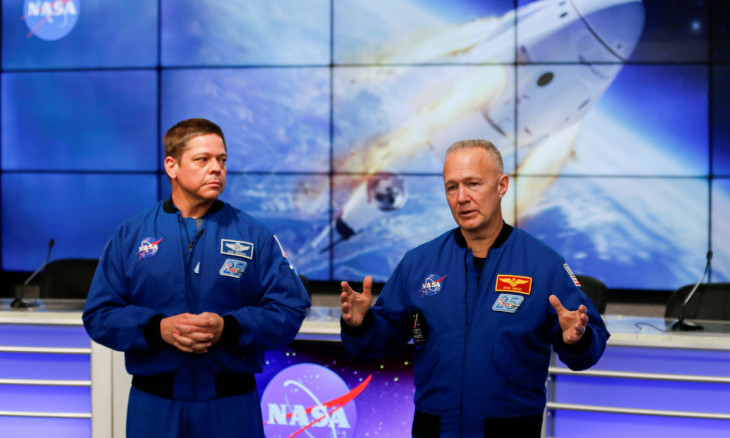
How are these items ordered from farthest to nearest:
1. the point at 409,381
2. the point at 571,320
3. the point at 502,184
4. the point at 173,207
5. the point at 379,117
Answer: the point at 379,117
the point at 409,381
the point at 173,207
the point at 502,184
the point at 571,320

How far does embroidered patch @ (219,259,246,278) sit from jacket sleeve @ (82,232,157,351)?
0.25 m

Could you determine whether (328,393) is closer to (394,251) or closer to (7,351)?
(7,351)

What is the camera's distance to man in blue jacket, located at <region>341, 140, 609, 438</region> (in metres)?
1.95

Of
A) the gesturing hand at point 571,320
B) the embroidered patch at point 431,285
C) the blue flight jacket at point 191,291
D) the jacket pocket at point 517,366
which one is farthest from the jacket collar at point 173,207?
the gesturing hand at point 571,320

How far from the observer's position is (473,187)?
2.04 metres

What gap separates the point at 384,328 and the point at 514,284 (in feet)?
1.31

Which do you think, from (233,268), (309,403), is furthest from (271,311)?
(309,403)

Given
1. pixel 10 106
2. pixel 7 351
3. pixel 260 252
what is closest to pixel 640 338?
pixel 260 252

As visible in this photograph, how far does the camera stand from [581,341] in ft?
6.30

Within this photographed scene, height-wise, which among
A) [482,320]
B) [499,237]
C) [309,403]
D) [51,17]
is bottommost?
[309,403]

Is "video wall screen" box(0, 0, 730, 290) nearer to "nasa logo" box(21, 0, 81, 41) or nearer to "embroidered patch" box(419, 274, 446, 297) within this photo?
"nasa logo" box(21, 0, 81, 41)

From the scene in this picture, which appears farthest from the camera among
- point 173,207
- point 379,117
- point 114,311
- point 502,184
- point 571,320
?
point 379,117

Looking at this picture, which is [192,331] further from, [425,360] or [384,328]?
[425,360]

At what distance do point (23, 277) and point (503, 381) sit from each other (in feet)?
18.5
